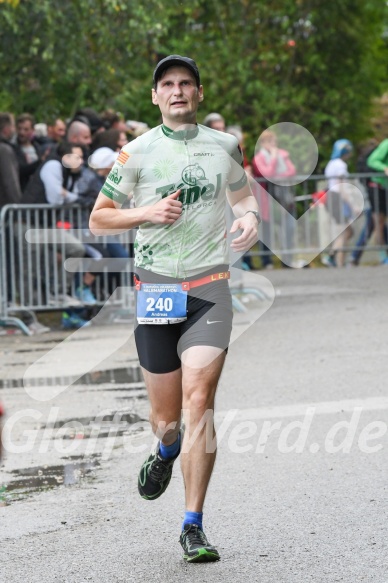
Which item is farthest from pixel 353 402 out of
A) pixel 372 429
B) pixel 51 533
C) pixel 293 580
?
pixel 293 580

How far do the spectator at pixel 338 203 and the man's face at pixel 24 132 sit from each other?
6.02 metres

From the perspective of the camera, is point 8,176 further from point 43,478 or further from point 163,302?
point 163,302

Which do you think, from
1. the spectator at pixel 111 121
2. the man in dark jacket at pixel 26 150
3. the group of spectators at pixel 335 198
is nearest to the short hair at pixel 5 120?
the man in dark jacket at pixel 26 150

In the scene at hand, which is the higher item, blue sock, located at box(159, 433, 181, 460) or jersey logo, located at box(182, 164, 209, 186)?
jersey logo, located at box(182, 164, 209, 186)

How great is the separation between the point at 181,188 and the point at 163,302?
0.48 metres

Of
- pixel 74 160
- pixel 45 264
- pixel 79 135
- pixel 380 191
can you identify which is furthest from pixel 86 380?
pixel 380 191

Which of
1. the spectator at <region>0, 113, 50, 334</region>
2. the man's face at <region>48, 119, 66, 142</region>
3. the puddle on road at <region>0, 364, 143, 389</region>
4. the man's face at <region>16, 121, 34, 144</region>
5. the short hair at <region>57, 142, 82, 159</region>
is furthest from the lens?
the man's face at <region>48, 119, 66, 142</region>

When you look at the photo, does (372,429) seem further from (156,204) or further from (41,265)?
(41,265)

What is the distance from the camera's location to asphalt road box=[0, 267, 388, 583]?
19.1ft

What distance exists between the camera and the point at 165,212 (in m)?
5.87

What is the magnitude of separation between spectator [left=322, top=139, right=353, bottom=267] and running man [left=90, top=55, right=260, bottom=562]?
1436 cm

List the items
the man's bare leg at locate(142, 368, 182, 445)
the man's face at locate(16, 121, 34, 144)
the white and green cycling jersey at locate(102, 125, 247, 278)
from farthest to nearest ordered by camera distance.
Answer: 1. the man's face at locate(16, 121, 34, 144)
2. the man's bare leg at locate(142, 368, 182, 445)
3. the white and green cycling jersey at locate(102, 125, 247, 278)

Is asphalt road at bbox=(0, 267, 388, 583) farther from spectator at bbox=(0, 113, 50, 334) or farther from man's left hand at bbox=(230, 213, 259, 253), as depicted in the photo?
man's left hand at bbox=(230, 213, 259, 253)

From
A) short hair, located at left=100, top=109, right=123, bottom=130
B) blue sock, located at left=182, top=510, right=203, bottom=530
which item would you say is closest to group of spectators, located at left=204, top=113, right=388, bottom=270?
short hair, located at left=100, top=109, right=123, bottom=130
